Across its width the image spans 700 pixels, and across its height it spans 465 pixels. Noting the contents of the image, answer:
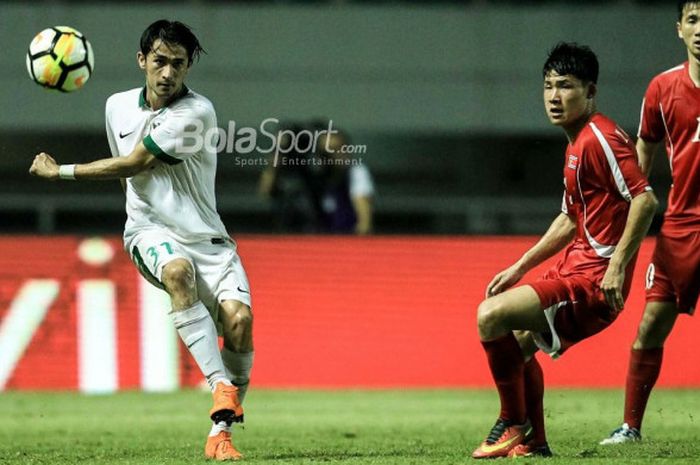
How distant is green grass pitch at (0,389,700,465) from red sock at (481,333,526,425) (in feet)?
1.00

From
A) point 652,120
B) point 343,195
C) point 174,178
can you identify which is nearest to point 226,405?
point 174,178

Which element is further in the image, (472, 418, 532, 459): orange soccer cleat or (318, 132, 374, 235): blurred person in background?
(318, 132, 374, 235): blurred person in background

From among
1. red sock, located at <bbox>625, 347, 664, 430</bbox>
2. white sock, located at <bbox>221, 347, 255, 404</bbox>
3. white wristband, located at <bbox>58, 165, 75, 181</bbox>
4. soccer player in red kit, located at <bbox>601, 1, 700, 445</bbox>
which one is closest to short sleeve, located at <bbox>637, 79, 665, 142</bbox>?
soccer player in red kit, located at <bbox>601, 1, 700, 445</bbox>

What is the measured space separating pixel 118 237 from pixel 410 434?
4.68m

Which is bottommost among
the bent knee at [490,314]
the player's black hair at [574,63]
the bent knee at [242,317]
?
the bent knee at [242,317]

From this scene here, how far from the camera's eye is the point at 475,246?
13.0 metres

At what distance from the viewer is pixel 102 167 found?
7.32 meters

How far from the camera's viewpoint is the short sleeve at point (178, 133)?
7336 millimetres

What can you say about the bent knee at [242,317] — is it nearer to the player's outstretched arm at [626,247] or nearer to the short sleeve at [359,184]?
the player's outstretched arm at [626,247]

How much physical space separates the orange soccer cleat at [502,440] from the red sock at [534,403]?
0.09m

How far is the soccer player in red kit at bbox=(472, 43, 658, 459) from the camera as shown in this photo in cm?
675

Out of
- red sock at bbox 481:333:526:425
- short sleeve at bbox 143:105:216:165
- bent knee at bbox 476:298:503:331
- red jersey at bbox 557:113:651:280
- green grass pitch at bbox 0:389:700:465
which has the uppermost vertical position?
short sleeve at bbox 143:105:216:165

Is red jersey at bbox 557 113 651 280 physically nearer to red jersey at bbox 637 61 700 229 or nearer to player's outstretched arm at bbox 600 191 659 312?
player's outstretched arm at bbox 600 191 659 312

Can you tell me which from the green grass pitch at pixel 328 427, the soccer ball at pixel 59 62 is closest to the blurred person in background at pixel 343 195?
the green grass pitch at pixel 328 427
